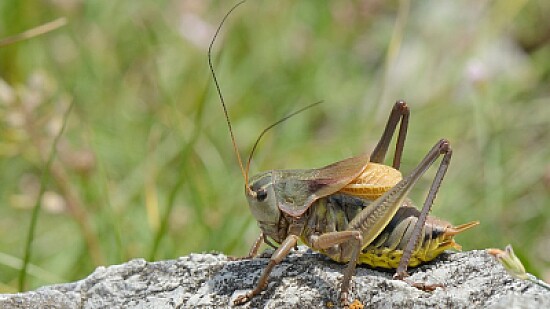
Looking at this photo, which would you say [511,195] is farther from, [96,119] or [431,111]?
[96,119]

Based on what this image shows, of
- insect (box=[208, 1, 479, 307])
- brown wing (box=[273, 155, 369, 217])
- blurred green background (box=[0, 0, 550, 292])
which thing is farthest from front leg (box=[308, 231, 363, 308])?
blurred green background (box=[0, 0, 550, 292])

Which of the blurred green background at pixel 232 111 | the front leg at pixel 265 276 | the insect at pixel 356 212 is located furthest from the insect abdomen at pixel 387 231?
the blurred green background at pixel 232 111

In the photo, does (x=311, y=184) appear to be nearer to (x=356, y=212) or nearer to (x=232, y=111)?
(x=356, y=212)

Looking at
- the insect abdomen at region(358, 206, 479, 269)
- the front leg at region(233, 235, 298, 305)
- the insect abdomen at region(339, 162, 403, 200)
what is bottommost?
the front leg at region(233, 235, 298, 305)

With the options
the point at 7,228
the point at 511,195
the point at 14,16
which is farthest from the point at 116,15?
the point at 511,195

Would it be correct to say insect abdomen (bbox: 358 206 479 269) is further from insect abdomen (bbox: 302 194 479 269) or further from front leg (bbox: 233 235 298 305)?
front leg (bbox: 233 235 298 305)

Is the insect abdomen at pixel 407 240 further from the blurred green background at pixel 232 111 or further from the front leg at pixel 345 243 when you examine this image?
the blurred green background at pixel 232 111
